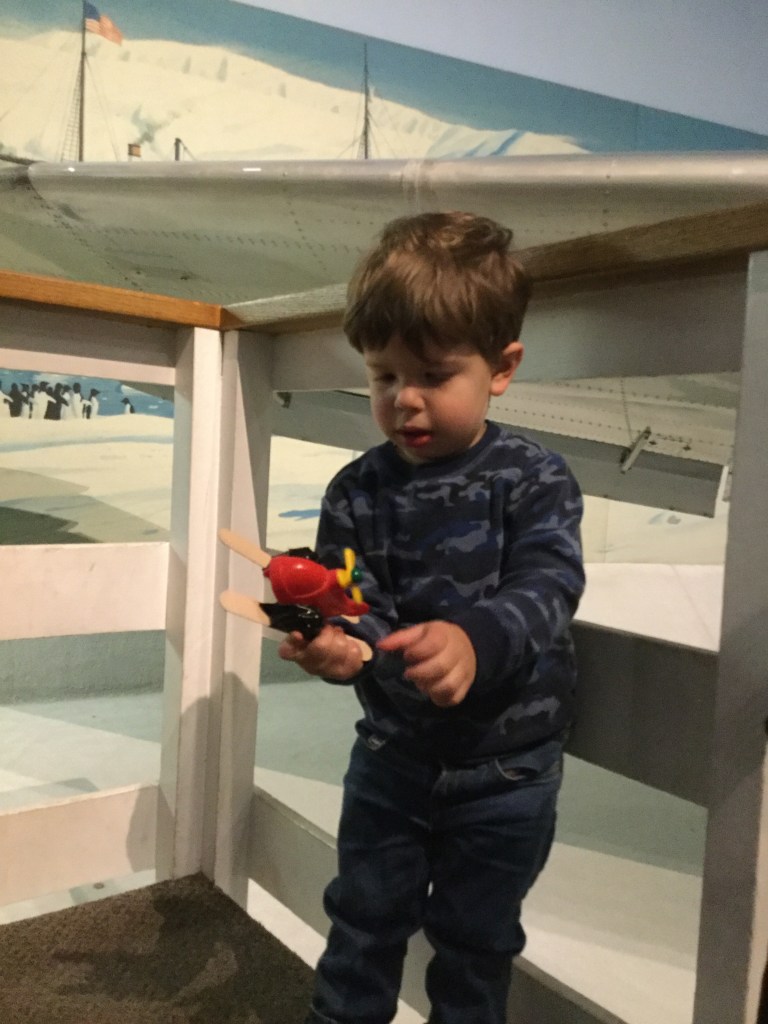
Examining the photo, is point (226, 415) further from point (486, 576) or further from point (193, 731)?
point (486, 576)

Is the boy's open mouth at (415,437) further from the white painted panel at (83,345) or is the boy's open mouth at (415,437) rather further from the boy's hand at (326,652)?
the white painted panel at (83,345)

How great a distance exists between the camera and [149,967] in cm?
85

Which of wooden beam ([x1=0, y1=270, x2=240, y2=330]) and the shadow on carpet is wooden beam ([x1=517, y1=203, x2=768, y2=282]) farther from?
the shadow on carpet

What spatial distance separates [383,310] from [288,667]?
2380mm

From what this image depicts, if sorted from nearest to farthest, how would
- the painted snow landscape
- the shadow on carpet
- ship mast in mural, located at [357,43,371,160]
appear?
the shadow on carpet, the painted snow landscape, ship mast in mural, located at [357,43,371,160]

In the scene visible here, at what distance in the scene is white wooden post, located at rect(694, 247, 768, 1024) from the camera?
0.50 metres

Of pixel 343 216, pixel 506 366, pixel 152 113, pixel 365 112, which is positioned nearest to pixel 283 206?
pixel 343 216

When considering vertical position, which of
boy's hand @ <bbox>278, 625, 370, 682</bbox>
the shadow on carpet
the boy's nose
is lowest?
the shadow on carpet

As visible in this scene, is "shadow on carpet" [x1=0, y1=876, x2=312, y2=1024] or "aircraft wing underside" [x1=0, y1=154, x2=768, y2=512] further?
"aircraft wing underside" [x1=0, y1=154, x2=768, y2=512]

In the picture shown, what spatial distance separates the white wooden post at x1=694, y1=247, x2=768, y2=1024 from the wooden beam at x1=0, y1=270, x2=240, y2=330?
67 centimetres

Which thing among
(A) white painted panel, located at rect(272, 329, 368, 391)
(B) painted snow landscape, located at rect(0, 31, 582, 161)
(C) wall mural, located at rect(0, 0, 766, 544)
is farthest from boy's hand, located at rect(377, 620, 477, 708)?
(C) wall mural, located at rect(0, 0, 766, 544)

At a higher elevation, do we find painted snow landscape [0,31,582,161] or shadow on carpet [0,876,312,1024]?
painted snow landscape [0,31,582,161]

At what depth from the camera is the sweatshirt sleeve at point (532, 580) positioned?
496mm

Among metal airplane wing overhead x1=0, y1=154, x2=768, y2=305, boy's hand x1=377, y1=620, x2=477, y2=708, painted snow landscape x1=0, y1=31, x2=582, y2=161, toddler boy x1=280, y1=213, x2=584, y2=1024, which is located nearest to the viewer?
boy's hand x1=377, y1=620, x2=477, y2=708
